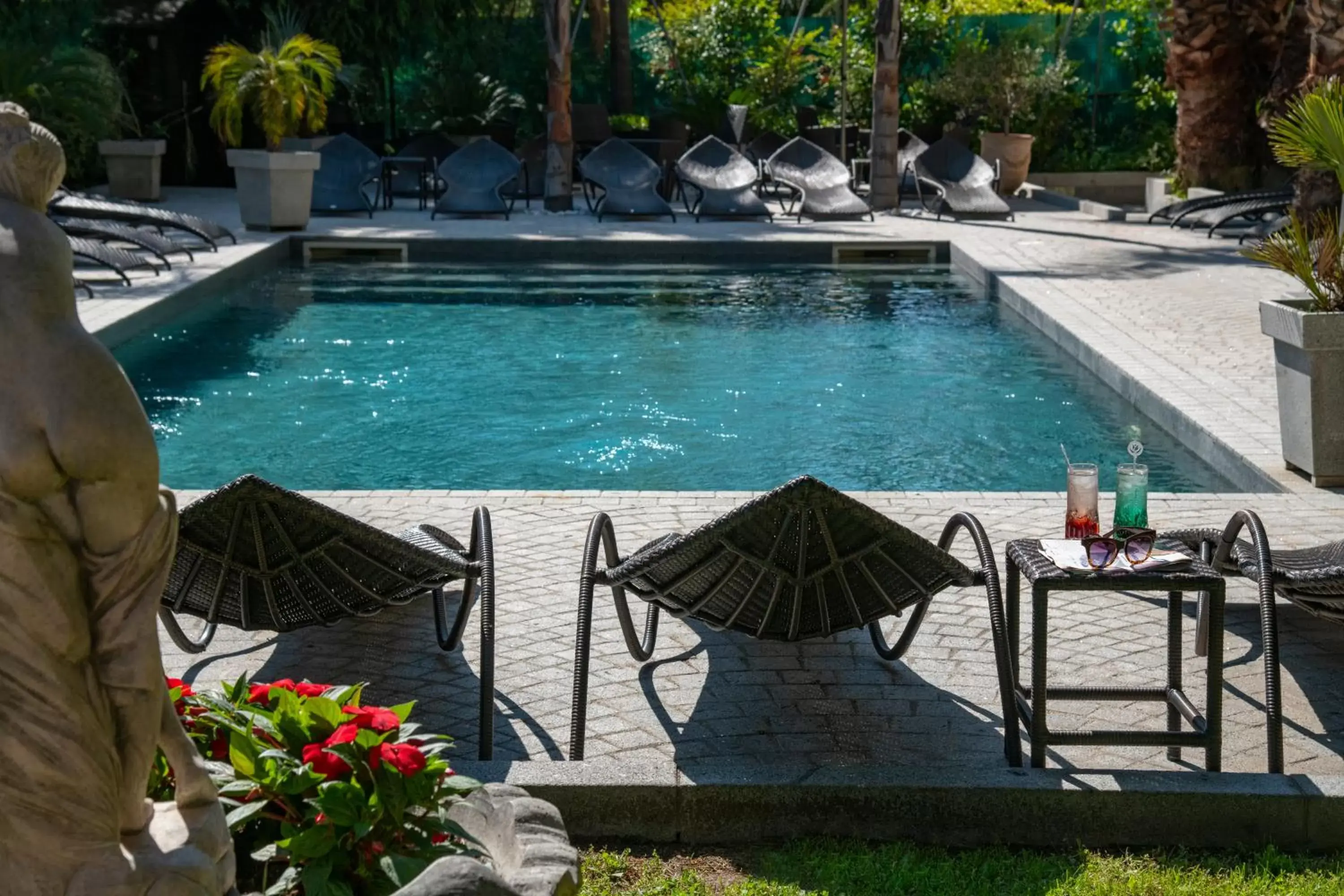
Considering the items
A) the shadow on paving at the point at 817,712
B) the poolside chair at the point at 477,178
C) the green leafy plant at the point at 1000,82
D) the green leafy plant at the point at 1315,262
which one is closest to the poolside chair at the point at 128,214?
the poolside chair at the point at 477,178

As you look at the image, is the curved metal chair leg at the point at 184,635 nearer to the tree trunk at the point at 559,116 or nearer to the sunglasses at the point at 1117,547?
the sunglasses at the point at 1117,547

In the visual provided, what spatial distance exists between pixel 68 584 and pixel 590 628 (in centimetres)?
240

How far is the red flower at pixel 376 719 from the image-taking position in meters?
2.76

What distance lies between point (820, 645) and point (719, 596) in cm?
90

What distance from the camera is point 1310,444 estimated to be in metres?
6.42

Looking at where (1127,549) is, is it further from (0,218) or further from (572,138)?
(572,138)

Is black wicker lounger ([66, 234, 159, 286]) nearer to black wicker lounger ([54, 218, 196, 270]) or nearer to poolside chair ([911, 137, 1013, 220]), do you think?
black wicker lounger ([54, 218, 196, 270])

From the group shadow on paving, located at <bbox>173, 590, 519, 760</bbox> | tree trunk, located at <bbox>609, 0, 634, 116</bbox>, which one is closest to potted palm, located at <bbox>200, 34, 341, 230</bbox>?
tree trunk, located at <bbox>609, 0, 634, 116</bbox>

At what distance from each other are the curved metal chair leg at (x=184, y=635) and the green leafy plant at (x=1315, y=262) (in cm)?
409

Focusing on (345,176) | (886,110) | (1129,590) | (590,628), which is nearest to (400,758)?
(590,628)

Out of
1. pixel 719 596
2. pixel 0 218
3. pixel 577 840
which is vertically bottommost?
pixel 577 840

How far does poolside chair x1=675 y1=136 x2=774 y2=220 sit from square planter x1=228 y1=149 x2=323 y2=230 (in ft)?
13.3

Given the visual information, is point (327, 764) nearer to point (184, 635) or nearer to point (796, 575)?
point (796, 575)

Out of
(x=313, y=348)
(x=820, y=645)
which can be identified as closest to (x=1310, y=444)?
(x=820, y=645)
